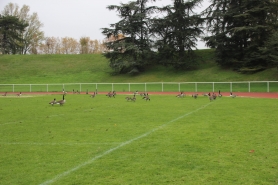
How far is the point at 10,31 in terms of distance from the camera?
74.3m

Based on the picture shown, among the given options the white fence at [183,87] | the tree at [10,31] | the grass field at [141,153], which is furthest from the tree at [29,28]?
the grass field at [141,153]

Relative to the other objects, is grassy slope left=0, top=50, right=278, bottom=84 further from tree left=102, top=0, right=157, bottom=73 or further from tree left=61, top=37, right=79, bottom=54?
tree left=61, top=37, right=79, bottom=54

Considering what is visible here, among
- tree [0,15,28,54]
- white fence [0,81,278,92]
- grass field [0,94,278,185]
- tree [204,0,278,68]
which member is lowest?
grass field [0,94,278,185]

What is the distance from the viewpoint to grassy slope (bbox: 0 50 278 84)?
143 ft

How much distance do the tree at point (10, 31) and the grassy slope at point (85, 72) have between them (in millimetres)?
8016

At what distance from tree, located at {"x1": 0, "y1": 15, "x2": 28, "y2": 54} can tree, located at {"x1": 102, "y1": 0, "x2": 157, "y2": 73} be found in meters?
36.1

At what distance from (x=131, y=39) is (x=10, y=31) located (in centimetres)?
4107

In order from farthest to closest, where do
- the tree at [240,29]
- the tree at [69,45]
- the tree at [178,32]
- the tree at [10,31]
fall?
the tree at [69,45] < the tree at [10,31] < the tree at [178,32] < the tree at [240,29]

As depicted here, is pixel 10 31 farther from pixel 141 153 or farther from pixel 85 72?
pixel 141 153

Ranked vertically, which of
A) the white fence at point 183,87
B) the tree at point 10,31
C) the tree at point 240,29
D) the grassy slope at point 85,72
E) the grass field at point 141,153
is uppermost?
the tree at point 10,31

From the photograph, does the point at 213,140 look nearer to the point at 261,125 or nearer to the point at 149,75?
the point at 261,125

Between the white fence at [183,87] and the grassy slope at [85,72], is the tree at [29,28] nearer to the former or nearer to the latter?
the grassy slope at [85,72]

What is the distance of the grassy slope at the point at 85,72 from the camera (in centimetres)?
4359

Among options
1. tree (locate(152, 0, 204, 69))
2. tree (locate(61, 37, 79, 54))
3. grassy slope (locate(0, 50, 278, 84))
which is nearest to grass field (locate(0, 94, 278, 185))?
grassy slope (locate(0, 50, 278, 84))
